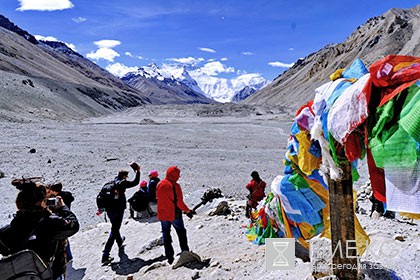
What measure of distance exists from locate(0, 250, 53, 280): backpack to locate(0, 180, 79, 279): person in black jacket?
0.24 metres

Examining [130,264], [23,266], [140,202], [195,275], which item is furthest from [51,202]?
[140,202]

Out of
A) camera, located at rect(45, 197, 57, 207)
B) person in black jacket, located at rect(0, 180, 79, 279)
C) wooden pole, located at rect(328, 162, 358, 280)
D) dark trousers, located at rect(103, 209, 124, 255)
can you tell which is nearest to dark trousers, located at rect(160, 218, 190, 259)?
dark trousers, located at rect(103, 209, 124, 255)

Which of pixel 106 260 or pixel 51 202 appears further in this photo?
pixel 106 260

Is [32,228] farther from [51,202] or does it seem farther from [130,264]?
[130,264]

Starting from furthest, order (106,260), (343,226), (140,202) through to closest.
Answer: (140,202) → (106,260) → (343,226)

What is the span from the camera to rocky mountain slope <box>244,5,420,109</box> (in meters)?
102

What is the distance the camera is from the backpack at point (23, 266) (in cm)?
270

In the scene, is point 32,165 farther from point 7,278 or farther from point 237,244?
point 7,278

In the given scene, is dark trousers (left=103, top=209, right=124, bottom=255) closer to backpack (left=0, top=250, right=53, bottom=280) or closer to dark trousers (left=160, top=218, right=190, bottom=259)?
dark trousers (left=160, top=218, right=190, bottom=259)

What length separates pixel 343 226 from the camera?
3.26 meters

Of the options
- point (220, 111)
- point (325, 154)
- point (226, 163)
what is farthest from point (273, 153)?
point (220, 111)

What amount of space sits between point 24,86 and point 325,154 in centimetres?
6623

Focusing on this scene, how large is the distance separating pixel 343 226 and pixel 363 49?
398ft

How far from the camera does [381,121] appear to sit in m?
2.53
